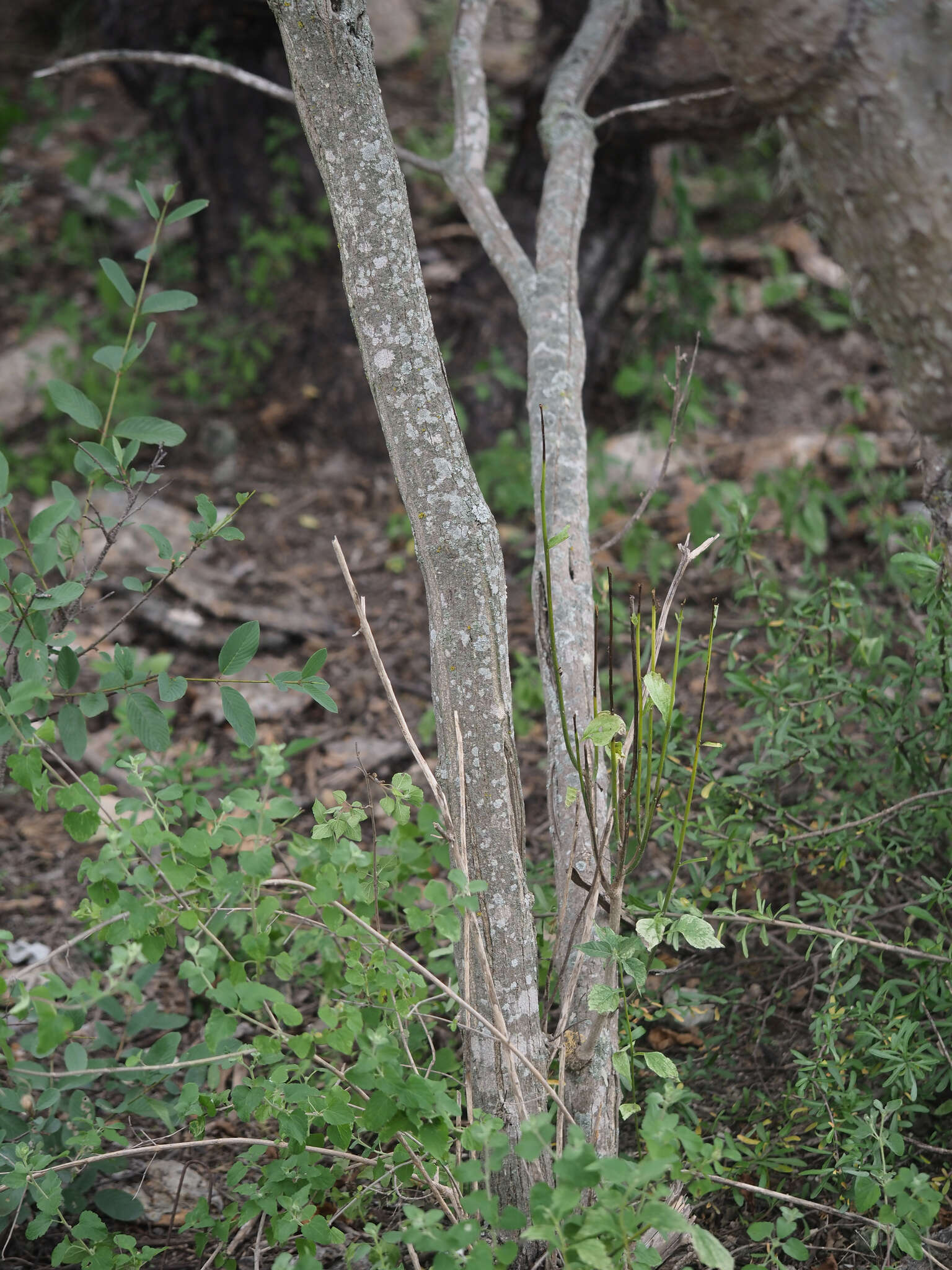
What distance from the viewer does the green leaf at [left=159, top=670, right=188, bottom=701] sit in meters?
1.57

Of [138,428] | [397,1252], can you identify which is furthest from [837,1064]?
[138,428]

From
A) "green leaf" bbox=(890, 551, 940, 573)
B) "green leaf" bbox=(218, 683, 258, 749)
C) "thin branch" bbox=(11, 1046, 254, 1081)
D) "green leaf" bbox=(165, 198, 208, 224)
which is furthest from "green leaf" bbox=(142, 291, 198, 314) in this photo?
"green leaf" bbox=(890, 551, 940, 573)

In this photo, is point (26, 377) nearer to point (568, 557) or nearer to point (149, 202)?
point (149, 202)

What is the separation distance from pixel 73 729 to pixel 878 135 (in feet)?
5.04

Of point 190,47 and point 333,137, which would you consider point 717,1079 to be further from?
point 190,47

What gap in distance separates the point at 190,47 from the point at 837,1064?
4681 millimetres

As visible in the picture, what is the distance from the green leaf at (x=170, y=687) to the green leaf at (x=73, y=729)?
139 mm

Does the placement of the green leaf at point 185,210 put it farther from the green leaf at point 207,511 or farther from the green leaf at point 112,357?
the green leaf at point 207,511

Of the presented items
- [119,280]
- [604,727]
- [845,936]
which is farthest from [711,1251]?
[119,280]

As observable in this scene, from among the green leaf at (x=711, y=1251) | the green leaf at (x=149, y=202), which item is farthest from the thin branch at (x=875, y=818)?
the green leaf at (x=149, y=202)

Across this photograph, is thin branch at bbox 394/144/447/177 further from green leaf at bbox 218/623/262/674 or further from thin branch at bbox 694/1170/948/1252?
thin branch at bbox 694/1170/948/1252

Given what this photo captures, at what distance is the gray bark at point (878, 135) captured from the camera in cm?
136

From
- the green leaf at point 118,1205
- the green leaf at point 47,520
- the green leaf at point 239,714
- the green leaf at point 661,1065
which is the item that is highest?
the green leaf at point 47,520

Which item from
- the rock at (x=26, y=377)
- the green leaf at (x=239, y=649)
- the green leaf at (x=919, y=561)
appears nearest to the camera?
the green leaf at (x=239, y=649)
